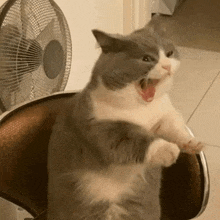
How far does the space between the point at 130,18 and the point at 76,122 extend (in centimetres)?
168

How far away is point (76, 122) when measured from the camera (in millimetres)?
855

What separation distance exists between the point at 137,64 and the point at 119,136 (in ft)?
0.55

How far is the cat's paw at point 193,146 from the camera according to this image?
0.77 metres

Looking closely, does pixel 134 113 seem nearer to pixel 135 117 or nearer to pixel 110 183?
pixel 135 117

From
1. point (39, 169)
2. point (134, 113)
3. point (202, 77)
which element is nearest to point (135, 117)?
point (134, 113)

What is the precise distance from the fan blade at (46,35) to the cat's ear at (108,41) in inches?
12.8

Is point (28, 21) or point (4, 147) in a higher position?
point (28, 21)

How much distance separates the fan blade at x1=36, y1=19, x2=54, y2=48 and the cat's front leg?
448 millimetres

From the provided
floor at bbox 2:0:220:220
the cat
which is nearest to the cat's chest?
the cat

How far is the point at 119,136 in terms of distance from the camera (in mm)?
770

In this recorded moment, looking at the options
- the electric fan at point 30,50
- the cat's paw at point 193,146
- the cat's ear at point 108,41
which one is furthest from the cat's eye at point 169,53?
the electric fan at point 30,50

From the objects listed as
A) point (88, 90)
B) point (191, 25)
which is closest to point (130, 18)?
point (191, 25)

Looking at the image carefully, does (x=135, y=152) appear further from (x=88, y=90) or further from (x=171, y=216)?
(x=171, y=216)

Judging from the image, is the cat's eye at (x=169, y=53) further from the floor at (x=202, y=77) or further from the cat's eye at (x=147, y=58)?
the floor at (x=202, y=77)
